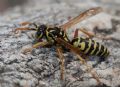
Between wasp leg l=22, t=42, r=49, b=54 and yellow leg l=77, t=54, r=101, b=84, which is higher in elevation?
wasp leg l=22, t=42, r=49, b=54

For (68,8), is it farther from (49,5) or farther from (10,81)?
(10,81)

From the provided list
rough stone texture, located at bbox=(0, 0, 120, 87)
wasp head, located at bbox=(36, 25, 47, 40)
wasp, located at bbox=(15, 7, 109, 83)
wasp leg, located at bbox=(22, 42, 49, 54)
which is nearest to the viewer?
rough stone texture, located at bbox=(0, 0, 120, 87)

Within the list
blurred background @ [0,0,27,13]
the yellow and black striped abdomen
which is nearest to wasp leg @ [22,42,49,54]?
the yellow and black striped abdomen

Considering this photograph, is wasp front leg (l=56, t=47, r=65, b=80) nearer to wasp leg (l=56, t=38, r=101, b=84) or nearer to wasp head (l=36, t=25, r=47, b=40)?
wasp leg (l=56, t=38, r=101, b=84)

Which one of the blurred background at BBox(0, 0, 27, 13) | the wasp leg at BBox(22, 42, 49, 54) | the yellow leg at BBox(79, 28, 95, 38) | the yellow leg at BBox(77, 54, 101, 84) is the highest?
the wasp leg at BBox(22, 42, 49, 54)

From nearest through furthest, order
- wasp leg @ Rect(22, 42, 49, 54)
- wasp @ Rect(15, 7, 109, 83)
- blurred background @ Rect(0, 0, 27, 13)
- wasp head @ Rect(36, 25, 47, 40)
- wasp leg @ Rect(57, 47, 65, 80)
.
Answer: wasp leg @ Rect(57, 47, 65, 80), wasp leg @ Rect(22, 42, 49, 54), wasp @ Rect(15, 7, 109, 83), wasp head @ Rect(36, 25, 47, 40), blurred background @ Rect(0, 0, 27, 13)

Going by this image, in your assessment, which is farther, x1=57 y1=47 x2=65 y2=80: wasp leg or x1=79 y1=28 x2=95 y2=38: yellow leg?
x1=79 y1=28 x2=95 y2=38: yellow leg

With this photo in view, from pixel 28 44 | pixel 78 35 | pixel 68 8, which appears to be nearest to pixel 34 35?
pixel 28 44

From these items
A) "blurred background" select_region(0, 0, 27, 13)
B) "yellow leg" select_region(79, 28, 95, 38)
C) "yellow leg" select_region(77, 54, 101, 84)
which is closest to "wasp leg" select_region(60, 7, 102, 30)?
"yellow leg" select_region(79, 28, 95, 38)

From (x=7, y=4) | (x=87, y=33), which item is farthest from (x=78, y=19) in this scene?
(x=7, y=4)
